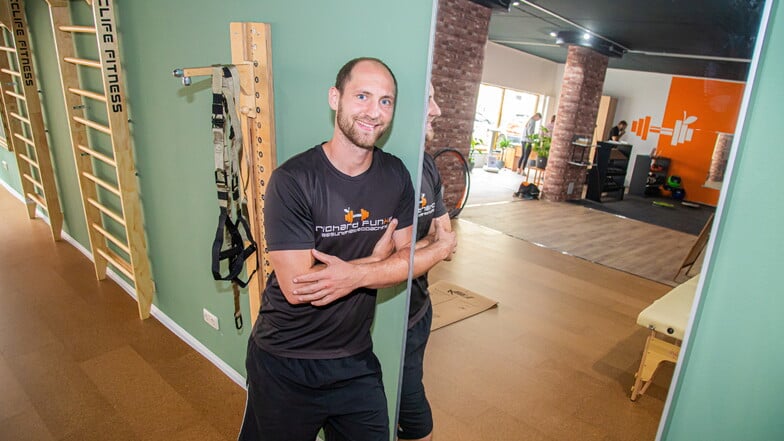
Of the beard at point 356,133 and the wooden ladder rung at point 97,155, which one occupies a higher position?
the beard at point 356,133

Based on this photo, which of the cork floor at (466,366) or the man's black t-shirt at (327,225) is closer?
the cork floor at (466,366)

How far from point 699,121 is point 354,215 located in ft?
3.05

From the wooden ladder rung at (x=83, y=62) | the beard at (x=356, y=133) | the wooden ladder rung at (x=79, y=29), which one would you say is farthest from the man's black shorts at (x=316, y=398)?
the wooden ladder rung at (x=79, y=29)

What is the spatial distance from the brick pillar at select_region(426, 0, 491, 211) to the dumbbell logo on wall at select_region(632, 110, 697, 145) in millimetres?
443

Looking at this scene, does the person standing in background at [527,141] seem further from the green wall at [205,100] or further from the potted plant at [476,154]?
the green wall at [205,100]

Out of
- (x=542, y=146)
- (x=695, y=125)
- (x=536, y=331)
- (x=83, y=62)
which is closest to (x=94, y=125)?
(x=83, y=62)

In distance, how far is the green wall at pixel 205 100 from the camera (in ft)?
4.82

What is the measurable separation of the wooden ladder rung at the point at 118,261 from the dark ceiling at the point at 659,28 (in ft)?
10.7

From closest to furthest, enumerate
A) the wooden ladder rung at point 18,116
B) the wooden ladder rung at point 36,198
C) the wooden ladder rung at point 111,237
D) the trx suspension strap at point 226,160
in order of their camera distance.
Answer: the trx suspension strap at point 226,160 → the wooden ladder rung at point 111,237 → the wooden ladder rung at point 18,116 → the wooden ladder rung at point 36,198

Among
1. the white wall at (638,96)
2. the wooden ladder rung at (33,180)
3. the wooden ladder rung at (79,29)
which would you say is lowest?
the wooden ladder rung at (33,180)

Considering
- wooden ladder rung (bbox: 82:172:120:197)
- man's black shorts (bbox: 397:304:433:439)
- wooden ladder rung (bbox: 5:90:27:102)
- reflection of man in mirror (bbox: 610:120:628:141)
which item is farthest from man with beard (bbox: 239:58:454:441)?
wooden ladder rung (bbox: 5:90:27:102)

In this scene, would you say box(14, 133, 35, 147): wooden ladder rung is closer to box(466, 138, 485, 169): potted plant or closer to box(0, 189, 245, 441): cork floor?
box(0, 189, 245, 441): cork floor

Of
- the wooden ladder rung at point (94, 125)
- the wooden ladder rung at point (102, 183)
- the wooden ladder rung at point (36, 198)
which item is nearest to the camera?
the wooden ladder rung at point (94, 125)

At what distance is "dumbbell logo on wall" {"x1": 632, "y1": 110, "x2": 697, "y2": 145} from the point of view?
98cm
